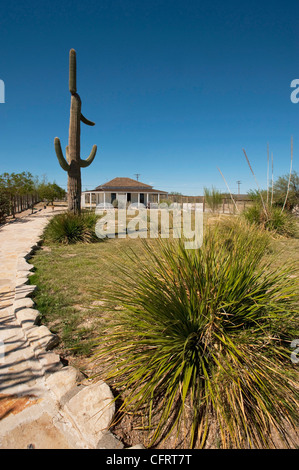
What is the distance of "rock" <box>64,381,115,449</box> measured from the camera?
1371 millimetres

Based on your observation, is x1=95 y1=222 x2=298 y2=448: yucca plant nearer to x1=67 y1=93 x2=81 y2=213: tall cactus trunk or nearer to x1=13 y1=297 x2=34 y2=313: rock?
x1=13 y1=297 x2=34 y2=313: rock

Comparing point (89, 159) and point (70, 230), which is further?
point (89, 159)

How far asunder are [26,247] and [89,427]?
582cm

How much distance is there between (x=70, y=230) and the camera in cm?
734

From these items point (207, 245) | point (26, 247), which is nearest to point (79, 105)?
point (26, 247)

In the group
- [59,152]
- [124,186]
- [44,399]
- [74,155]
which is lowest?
[44,399]

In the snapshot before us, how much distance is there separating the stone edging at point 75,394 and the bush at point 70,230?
4.91m

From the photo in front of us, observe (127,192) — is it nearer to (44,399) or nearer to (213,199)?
(213,199)

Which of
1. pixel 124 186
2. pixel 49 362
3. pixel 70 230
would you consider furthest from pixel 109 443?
pixel 124 186

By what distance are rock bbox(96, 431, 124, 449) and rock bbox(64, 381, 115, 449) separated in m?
0.02

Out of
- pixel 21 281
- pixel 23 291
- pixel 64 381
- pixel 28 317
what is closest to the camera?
pixel 64 381

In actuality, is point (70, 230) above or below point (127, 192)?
below

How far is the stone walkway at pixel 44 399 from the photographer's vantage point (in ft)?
4.50

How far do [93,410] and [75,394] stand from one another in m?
0.21
